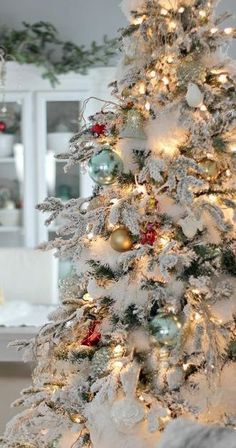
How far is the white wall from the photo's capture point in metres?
4.70

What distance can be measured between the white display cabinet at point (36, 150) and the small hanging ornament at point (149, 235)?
3.00 metres

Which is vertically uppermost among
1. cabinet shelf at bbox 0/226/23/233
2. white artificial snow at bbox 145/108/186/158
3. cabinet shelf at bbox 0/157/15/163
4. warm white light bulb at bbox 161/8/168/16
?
warm white light bulb at bbox 161/8/168/16

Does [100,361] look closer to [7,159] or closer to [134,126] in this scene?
[134,126]

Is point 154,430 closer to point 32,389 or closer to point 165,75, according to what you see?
point 32,389

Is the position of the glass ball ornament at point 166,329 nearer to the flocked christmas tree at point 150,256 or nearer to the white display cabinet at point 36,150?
the flocked christmas tree at point 150,256

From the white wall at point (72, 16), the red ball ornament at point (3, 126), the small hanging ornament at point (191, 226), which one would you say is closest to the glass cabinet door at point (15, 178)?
the red ball ornament at point (3, 126)

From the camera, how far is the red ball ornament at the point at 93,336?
1580mm

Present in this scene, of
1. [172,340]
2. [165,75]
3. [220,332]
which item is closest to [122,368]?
[172,340]

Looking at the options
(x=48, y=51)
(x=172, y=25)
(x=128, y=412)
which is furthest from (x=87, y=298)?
(x=48, y=51)

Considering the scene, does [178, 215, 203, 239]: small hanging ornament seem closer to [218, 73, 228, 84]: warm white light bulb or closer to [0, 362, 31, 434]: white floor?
[218, 73, 228, 84]: warm white light bulb

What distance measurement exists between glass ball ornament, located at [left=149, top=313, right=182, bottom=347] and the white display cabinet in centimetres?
310

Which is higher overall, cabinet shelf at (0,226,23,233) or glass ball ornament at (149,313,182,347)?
glass ball ornament at (149,313,182,347)

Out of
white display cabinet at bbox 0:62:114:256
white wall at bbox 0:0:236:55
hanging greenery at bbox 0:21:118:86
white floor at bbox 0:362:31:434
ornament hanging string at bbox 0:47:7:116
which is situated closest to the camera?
white floor at bbox 0:362:31:434

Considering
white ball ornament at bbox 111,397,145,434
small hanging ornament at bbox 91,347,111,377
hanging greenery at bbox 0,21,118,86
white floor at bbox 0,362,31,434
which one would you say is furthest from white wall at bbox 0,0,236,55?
white ball ornament at bbox 111,397,145,434
